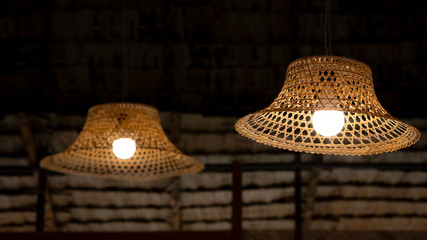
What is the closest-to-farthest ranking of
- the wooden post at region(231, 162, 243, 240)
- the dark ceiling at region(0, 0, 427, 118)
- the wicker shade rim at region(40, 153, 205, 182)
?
1. the wicker shade rim at region(40, 153, 205, 182)
2. the wooden post at region(231, 162, 243, 240)
3. the dark ceiling at region(0, 0, 427, 118)

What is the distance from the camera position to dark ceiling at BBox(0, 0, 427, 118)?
390cm

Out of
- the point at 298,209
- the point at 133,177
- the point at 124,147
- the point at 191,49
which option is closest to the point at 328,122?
the point at 124,147

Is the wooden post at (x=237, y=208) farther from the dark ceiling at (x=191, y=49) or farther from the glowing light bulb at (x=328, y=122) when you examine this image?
the glowing light bulb at (x=328, y=122)

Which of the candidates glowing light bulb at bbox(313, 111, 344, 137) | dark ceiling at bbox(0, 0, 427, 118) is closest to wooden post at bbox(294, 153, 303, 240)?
dark ceiling at bbox(0, 0, 427, 118)

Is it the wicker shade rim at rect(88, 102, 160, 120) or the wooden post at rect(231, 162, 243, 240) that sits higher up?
the wicker shade rim at rect(88, 102, 160, 120)

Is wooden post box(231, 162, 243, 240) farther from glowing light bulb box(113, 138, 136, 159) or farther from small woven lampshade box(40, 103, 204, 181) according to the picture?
glowing light bulb box(113, 138, 136, 159)

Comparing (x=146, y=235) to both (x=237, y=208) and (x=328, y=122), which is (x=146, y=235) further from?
(x=328, y=122)

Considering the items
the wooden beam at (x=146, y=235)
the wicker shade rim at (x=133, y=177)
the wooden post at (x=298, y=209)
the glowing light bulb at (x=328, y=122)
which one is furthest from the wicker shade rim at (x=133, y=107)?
the wooden post at (x=298, y=209)

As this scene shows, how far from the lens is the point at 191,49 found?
4.20 m

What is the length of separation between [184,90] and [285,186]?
6.57ft

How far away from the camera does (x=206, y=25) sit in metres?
4.00

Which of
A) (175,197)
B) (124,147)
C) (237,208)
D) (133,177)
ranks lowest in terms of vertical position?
(175,197)

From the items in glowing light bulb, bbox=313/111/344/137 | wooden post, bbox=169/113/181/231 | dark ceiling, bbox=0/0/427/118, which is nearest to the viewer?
glowing light bulb, bbox=313/111/344/137

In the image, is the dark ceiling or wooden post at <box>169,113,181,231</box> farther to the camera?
wooden post at <box>169,113,181,231</box>
